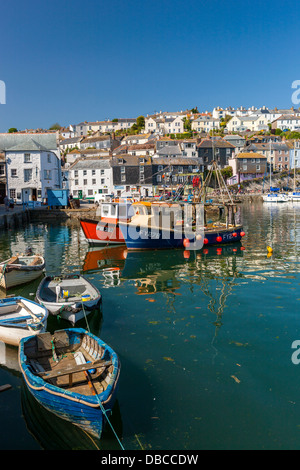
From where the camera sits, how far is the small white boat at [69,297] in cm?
1216

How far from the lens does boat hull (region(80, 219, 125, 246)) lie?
2839 centimetres

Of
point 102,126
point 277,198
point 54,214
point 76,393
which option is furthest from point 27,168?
point 102,126

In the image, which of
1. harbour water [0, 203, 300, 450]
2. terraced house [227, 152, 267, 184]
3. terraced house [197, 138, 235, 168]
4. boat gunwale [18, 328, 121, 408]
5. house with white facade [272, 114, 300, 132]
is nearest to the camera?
boat gunwale [18, 328, 121, 408]

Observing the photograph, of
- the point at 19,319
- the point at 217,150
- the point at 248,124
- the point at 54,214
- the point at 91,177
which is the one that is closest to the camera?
the point at 19,319

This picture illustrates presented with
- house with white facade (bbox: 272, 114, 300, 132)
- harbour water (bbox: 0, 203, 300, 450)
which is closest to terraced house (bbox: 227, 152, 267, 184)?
house with white facade (bbox: 272, 114, 300, 132)

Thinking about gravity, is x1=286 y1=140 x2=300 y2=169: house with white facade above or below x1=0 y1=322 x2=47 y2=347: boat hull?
above

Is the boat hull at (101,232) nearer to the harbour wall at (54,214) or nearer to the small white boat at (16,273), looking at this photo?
the small white boat at (16,273)

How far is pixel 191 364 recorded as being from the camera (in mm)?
9586

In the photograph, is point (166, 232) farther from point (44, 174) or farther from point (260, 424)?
point (44, 174)

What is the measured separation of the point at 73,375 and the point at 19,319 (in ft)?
13.1

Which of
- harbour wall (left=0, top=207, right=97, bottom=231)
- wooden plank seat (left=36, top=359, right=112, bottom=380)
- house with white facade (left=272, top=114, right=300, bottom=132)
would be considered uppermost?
house with white facade (left=272, top=114, right=300, bottom=132)

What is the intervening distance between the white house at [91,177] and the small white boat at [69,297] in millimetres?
59385

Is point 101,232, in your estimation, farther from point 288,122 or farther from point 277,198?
point 288,122

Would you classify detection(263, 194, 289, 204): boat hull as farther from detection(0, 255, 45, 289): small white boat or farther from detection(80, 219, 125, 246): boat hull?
detection(0, 255, 45, 289): small white boat
